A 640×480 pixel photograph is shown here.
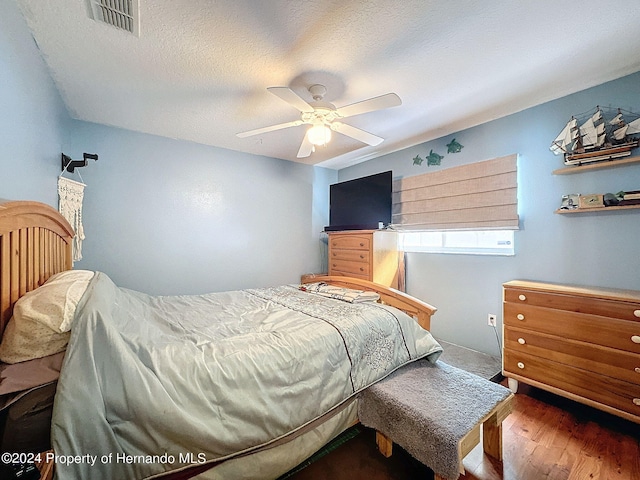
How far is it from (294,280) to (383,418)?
2433 millimetres

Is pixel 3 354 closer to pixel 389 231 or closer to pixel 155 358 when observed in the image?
pixel 155 358

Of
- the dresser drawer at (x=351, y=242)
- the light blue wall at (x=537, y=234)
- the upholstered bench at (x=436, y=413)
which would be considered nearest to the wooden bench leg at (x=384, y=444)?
the upholstered bench at (x=436, y=413)

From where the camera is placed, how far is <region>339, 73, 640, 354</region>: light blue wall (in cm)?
190

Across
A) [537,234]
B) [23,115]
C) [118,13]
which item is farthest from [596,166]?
[23,115]

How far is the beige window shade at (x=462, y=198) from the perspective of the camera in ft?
7.97

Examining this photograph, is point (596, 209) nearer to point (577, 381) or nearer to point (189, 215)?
point (577, 381)

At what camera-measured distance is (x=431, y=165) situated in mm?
3029

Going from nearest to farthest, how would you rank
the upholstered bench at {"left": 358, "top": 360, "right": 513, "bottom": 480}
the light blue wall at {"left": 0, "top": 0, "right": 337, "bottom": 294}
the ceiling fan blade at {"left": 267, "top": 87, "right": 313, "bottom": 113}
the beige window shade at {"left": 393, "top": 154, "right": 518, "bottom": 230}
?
1. the upholstered bench at {"left": 358, "top": 360, "right": 513, "bottom": 480}
2. the ceiling fan blade at {"left": 267, "top": 87, "right": 313, "bottom": 113}
3. the light blue wall at {"left": 0, "top": 0, "right": 337, "bottom": 294}
4. the beige window shade at {"left": 393, "top": 154, "right": 518, "bottom": 230}

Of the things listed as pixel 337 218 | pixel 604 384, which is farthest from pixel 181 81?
pixel 604 384

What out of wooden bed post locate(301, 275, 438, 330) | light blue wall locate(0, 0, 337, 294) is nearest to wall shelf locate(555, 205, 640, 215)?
wooden bed post locate(301, 275, 438, 330)

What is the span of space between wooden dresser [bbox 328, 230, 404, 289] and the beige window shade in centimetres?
39

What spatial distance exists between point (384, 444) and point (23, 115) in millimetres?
2677

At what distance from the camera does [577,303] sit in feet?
5.84

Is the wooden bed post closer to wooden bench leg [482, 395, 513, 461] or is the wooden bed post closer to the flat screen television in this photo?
wooden bench leg [482, 395, 513, 461]
